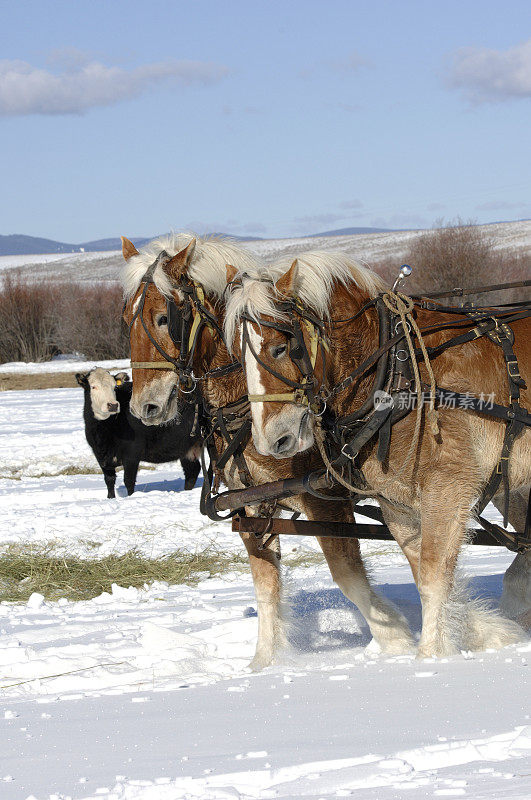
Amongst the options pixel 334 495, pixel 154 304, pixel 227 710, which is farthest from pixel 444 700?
pixel 154 304

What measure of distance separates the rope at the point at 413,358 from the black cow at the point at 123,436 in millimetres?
6739

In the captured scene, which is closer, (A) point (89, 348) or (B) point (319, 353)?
(B) point (319, 353)

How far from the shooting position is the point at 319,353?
12.7ft

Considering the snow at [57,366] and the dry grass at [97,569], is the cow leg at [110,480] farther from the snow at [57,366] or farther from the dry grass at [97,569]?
the snow at [57,366]

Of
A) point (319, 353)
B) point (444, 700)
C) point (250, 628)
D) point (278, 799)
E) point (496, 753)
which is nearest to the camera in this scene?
point (278, 799)

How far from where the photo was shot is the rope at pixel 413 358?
12.8 ft

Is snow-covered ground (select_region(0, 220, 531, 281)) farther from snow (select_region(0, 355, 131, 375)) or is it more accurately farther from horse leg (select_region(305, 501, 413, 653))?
horse leg (select_region(305, 501, 413, 653))

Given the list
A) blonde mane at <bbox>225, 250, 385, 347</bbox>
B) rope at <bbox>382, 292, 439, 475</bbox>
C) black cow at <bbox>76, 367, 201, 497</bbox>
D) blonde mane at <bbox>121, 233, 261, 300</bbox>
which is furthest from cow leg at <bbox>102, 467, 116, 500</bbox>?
rope at <bbox>382, 292, 439, 475</bbox>

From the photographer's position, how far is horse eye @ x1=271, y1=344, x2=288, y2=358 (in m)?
3.79

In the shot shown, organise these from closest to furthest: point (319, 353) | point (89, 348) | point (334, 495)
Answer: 1. point (319, 353)
2. point (334, 495)
3. point (89, 348)

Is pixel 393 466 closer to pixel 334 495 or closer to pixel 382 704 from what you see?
pixel 334 495

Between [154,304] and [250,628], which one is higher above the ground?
[154,304]

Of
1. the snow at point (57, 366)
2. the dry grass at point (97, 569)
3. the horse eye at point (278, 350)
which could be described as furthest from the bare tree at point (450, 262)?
the horse eye at point (278, 350)

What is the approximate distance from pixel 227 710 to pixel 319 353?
58.6 inches
